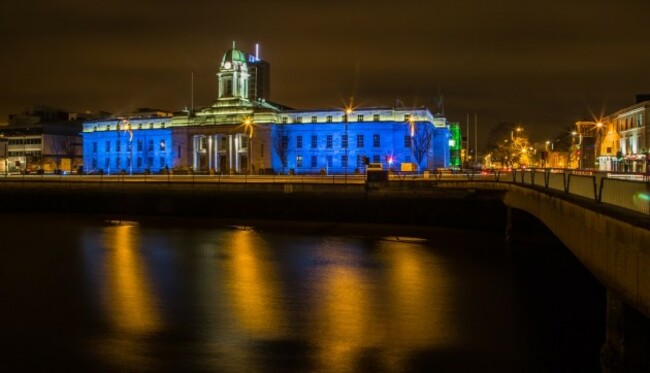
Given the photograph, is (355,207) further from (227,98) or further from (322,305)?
(227,98)

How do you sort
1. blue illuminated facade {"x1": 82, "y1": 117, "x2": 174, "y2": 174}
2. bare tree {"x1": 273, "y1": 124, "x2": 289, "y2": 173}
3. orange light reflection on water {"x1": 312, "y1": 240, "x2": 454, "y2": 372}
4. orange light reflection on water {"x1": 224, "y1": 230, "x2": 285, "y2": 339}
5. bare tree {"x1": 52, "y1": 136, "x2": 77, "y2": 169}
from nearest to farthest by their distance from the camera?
orange light reflection on water {"x1": 312, "y1": 240, "x2": 454, "y2": 372} → orange light reflection on water {"x1": 224, "y1": 230, "x2": 285, "y2": 339} → bare tree {"x1": 273, "y1": 124, "x2": 289, "y2": 173} → blue illuminated facade {"x1": 82, "y1": 117, "x2": 174, "y2": 174} → bare tree {"x1": 52, "y1": 136, "x2": 77, "y2": 169}

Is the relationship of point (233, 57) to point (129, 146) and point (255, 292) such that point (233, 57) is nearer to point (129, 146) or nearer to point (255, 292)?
point (129, 146)

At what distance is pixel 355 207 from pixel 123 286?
30245mm

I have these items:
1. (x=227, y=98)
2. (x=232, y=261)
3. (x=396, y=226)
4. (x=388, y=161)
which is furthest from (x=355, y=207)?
(x=227, y=98)

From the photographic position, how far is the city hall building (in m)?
123

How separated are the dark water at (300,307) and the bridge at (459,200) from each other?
3.19 m

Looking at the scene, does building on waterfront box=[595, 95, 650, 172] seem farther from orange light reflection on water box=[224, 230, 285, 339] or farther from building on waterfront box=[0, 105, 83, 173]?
building on waterfront box=[0, 105, 83, 173]

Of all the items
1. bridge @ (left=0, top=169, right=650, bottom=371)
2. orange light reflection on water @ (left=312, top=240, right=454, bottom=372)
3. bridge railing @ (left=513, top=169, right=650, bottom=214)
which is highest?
bridge railing @ (left=513, top=169, right=650, bottom=214)

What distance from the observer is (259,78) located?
181875 millimetres

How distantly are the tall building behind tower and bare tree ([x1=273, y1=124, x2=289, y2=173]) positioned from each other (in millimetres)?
47727

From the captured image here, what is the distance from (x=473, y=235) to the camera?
4756 cm

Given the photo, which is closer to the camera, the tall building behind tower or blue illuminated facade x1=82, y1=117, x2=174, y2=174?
blue illuminated facade x1=82, y1=117, x2=174, y2=174

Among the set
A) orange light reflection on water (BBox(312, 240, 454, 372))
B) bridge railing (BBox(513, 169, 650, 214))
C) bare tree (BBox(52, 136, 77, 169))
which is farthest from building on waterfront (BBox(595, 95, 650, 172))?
bare tree (BBox(52, 136, 77, 169))

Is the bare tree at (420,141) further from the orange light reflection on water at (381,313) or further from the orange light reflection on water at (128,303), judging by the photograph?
the orange light reflection on water at (381,313)
